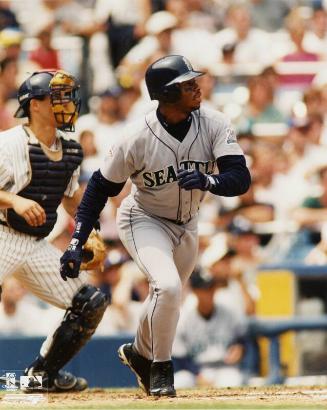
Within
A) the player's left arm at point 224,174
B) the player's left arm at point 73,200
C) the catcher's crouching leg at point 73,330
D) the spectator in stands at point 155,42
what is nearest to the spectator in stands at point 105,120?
the spectator in stands at point 155,42

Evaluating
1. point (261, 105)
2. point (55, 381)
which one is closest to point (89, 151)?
point (261, 105)

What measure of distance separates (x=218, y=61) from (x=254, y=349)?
4.33 meters

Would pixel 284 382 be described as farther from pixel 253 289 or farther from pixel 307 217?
pixel 307 217

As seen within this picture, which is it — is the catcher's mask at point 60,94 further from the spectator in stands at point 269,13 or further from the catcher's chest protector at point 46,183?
the spectator in stands at point 269,13

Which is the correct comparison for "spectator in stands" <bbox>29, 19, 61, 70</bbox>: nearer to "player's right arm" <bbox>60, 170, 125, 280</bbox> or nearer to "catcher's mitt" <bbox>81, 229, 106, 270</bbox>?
"catcher's mitt" <bbox>81, 229, 106, 270</bbox>

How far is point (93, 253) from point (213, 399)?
1.16 metres

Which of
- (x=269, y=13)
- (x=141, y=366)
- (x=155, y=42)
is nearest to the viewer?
(x=141, y=366)

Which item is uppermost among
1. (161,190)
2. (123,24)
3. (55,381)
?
(123,24)

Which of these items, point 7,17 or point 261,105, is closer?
point 261,105

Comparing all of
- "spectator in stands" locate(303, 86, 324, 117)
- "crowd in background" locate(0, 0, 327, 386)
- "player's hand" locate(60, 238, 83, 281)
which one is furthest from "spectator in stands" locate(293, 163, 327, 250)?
"player's hand" locate(60, 238, 83, 281)

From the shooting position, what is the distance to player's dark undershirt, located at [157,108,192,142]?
18.2ft

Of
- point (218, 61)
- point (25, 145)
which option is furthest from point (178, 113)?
point (218, 61)

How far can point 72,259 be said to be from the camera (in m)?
5.62

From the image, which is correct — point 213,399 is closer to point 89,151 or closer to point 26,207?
point 26,207
